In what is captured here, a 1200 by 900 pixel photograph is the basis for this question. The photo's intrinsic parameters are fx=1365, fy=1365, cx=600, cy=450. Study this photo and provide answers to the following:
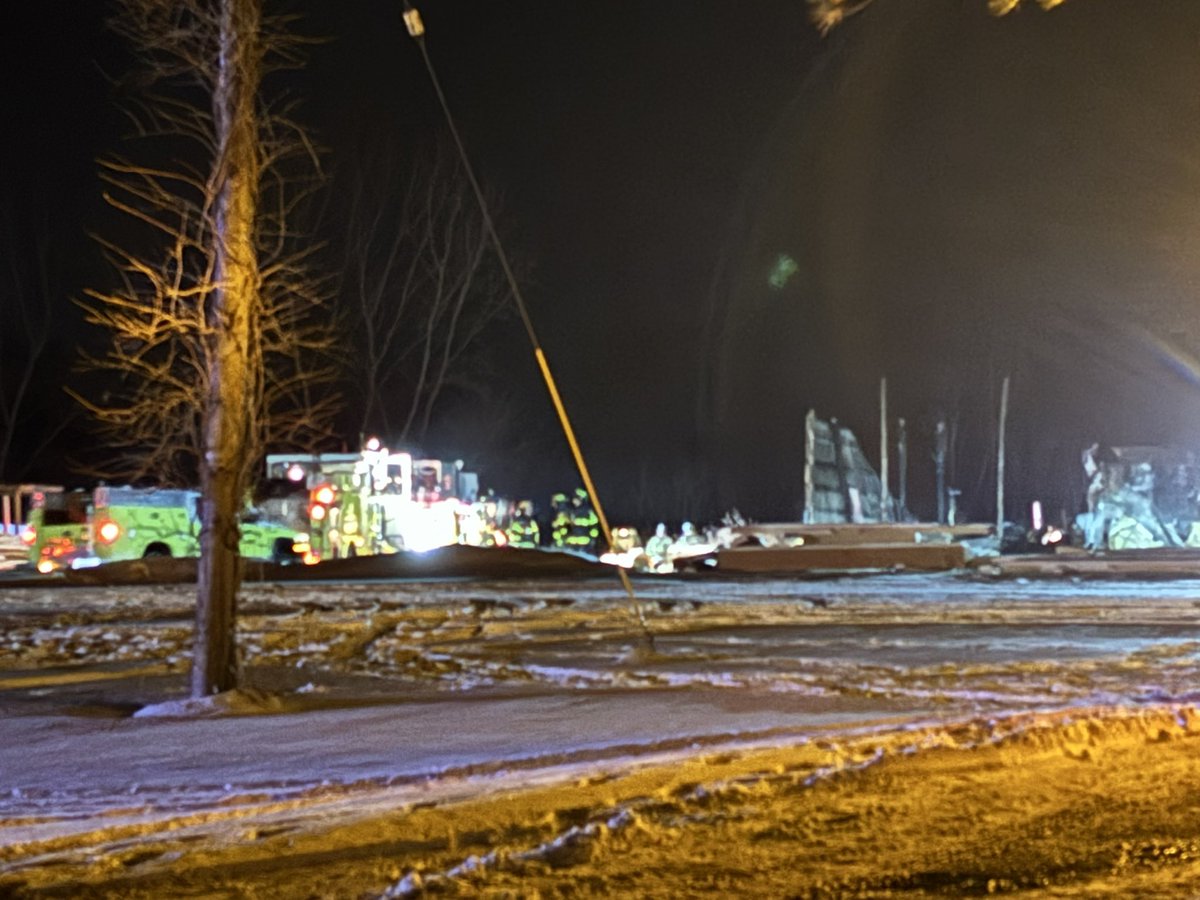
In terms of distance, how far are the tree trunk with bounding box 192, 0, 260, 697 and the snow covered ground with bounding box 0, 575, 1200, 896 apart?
25.1 inches

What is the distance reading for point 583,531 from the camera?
57.0 meters

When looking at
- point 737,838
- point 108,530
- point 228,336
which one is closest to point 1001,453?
point 108,530

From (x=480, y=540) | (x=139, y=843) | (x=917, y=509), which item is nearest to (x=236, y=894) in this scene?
(x=139, y=843)

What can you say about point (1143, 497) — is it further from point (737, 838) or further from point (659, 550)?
point (737, 838)

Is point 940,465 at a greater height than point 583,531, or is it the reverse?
point 940,465

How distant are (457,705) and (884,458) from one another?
34.6 metres

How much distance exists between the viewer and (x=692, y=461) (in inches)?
2995

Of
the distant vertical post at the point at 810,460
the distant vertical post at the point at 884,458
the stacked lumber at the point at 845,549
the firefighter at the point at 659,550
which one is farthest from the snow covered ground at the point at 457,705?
the distant vertical post at the point at 884,458

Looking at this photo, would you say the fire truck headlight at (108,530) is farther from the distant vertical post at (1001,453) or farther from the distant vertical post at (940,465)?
the distant vertical post at (940,465)

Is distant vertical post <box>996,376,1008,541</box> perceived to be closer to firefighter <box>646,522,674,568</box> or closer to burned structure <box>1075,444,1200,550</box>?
burned structure <box>1075,444,1200,550</box>

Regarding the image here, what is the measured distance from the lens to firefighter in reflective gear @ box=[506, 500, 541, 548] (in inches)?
2140

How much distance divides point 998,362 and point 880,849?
127 feet

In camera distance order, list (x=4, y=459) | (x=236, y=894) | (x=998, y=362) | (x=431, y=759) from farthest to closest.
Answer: (x=4, y=459), (x=998, y=362), (x=431, y=759), (x=236, y=894)

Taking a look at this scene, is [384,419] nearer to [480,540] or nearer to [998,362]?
[480,540]
